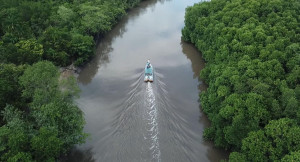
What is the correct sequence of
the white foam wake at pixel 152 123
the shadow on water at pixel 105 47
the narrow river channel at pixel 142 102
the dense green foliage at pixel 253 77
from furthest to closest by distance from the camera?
the shadow on water at pixel 105 47 < the narrow river channel at pixel 142 102 < the white foam wake at pixel 152 123 < the dense green foliage at pixel 253 77

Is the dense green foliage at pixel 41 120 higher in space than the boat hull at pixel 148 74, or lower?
lower

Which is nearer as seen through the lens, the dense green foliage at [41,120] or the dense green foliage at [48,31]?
the dense green foliage at [41,120]

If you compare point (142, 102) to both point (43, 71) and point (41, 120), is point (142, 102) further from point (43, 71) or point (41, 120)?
point (41, 120)

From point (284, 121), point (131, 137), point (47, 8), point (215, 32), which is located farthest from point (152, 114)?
point (47, 8)

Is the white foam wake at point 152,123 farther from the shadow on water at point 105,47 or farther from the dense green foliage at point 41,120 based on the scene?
the shadow on water at point 105,47

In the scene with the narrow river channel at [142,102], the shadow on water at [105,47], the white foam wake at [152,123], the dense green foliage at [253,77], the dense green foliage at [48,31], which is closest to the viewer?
the dense green foliage at [253,77]

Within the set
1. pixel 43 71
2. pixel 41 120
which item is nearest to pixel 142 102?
pixel 43 71

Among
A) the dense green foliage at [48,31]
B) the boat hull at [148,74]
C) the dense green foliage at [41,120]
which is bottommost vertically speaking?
the dense green foliage at [41,120]

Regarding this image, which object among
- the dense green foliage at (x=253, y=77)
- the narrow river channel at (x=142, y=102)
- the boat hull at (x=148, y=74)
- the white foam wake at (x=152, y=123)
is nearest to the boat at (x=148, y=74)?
the boat hull at (x=148, y=74)

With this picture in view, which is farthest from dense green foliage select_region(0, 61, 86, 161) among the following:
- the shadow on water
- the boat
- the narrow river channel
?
the shadow on water

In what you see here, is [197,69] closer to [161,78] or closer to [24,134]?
[161,78]
